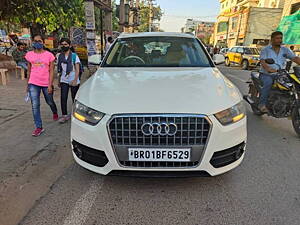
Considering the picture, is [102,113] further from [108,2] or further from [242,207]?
[108,2]

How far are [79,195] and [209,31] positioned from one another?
84.8m

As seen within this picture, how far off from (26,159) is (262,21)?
111 feet

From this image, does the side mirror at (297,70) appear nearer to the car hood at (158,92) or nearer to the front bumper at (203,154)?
the car hood at (158,92)

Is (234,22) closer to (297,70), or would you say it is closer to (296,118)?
(297,70)

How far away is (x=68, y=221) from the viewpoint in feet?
6.65

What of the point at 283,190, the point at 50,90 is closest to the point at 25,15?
the point at 50,90

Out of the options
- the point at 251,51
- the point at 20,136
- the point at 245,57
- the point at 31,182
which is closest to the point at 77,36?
the point at 20,136

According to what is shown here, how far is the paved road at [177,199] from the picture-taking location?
2070mm

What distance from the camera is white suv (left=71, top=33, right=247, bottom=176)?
2.07 m

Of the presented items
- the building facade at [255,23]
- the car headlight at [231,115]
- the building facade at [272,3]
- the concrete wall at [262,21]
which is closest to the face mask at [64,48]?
the car headlight at [231,115]

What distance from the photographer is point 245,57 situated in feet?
51.1

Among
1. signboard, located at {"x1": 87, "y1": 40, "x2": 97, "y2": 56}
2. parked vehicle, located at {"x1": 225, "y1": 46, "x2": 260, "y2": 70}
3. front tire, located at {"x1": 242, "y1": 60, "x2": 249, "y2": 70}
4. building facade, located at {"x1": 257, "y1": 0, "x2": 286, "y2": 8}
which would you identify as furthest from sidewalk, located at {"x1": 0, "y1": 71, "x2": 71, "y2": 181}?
building facade, located at {"x1": 257, "y1": 0, "x2": 286, "y2": 8}

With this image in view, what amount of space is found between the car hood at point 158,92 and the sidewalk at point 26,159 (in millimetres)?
1122


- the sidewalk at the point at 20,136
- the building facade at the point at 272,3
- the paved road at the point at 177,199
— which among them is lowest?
the sidewalk at the point at 20,136
